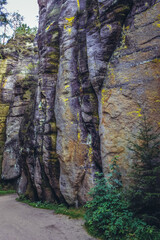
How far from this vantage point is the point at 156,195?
430 centimetres

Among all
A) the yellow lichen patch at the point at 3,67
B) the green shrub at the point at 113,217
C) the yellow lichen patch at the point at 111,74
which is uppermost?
the yellow lichen patch at the point at 3,67

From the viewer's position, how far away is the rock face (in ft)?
20.4

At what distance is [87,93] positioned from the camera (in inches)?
313

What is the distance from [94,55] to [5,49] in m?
14.5

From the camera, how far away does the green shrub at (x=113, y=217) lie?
4145 mm

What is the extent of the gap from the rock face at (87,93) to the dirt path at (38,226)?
1220 millimetres

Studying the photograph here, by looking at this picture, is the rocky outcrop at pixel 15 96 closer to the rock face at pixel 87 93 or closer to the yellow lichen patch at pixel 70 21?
the rock face at pixel 87 93

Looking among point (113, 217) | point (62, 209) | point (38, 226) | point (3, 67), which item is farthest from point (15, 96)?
point (113, 217)

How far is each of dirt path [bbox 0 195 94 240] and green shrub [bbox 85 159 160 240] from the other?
439 mm

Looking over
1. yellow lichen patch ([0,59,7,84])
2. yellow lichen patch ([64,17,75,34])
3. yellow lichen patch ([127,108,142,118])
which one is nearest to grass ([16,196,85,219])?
yellow lichen patch ([127,108,142,118])

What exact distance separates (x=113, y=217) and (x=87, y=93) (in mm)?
4922

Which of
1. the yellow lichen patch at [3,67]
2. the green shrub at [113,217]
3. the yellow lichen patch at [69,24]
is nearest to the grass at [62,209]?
the green shrub at [113,217]

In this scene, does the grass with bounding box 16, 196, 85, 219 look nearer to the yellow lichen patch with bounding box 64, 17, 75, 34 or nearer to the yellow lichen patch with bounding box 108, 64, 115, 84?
the yellow lichen patch with bounding box 108, 64, 115, 84

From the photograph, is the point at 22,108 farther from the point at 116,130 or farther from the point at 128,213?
the point at 128,213
